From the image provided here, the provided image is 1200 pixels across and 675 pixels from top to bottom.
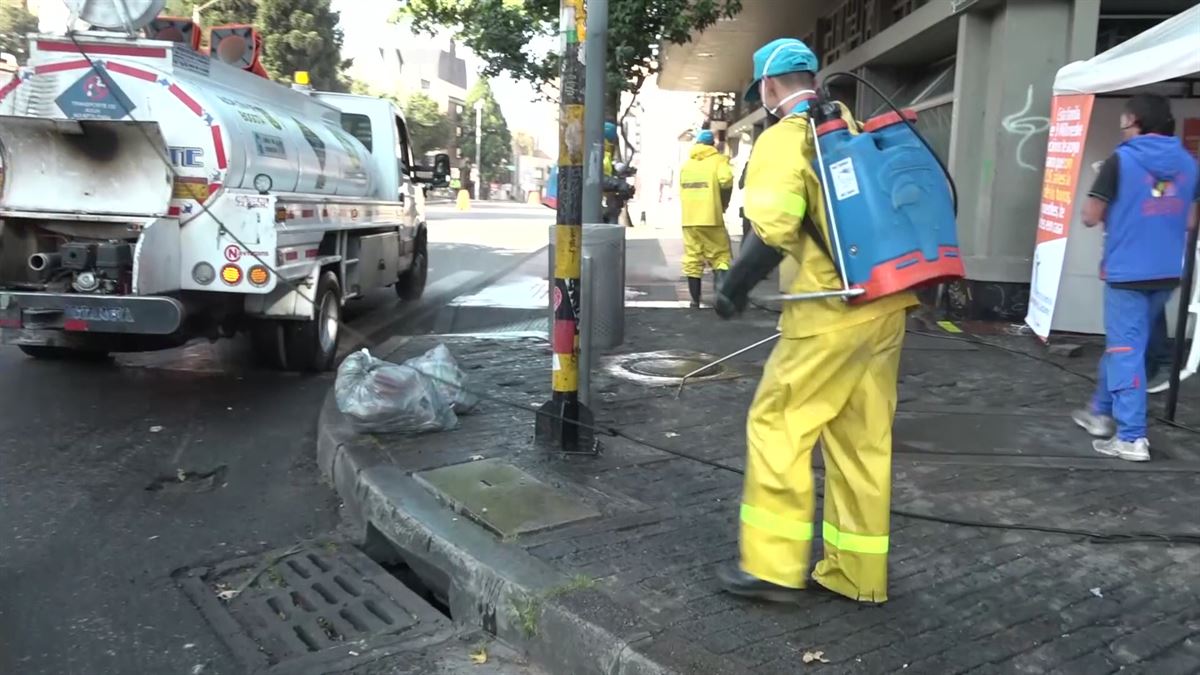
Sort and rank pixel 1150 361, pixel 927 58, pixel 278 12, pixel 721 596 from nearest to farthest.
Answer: pixel 721 596 < pixel 1150 361 < pixel 927 58 < pixel 278 12

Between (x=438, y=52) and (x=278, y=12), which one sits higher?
(x=438, y=52)

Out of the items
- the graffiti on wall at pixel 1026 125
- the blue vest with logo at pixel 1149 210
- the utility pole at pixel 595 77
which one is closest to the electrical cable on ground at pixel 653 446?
the blue vest with logo at pixel 1149 210

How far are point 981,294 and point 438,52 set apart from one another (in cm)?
10179

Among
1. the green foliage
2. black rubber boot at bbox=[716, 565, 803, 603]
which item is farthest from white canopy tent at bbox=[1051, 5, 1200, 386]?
the green foliage

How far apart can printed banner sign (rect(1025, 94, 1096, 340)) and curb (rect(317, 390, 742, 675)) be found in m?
5.44

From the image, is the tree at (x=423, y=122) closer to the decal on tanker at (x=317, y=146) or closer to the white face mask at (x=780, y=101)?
the decal on tanker at (x=317, y=146)

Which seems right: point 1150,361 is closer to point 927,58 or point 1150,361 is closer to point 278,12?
point 927,58

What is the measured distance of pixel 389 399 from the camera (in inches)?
198

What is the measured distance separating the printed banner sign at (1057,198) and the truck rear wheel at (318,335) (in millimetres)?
5678

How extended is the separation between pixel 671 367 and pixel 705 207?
3.08 metres

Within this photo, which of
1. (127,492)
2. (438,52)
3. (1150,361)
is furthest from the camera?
(438,52)

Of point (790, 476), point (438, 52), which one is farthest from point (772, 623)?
point (438, 52)

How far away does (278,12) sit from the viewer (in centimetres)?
3231

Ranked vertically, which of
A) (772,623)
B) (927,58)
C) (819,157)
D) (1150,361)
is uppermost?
Answer: (927,58)
